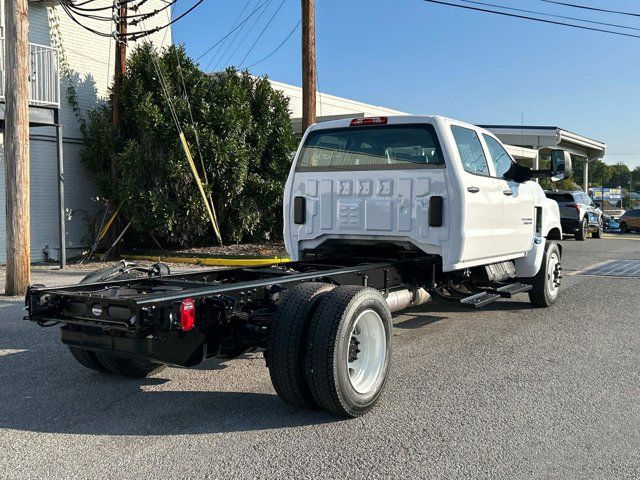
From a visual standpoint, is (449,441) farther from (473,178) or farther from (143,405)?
(473,178)

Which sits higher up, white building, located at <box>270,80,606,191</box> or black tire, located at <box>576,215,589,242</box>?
white building, located at <box>270,80,606,191</box>

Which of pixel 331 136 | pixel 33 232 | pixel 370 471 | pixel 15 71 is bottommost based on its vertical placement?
pixel 370 471

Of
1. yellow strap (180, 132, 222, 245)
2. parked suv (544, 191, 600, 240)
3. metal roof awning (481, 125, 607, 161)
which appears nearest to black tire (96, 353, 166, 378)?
yellow strap (180, 132, 222, 245)

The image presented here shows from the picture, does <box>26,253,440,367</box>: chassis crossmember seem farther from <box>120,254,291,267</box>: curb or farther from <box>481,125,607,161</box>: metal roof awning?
<box>481,125,607,161</box>: metal roof awning

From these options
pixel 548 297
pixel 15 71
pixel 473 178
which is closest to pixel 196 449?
pixel 473 178

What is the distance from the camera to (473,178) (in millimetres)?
6598

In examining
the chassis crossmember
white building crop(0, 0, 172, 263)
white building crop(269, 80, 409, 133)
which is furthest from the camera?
white building crop(269, 80, 409, 133)

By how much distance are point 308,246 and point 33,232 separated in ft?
34.7

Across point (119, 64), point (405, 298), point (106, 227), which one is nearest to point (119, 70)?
point (119, 64)

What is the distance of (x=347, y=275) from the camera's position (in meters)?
5.59

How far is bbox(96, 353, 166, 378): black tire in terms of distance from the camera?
17.4 ft

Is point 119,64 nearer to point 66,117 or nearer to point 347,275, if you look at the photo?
point 66,117

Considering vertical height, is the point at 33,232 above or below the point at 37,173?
below

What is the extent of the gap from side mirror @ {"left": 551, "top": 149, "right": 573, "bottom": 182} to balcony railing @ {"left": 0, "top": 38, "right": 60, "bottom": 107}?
10663 mm
